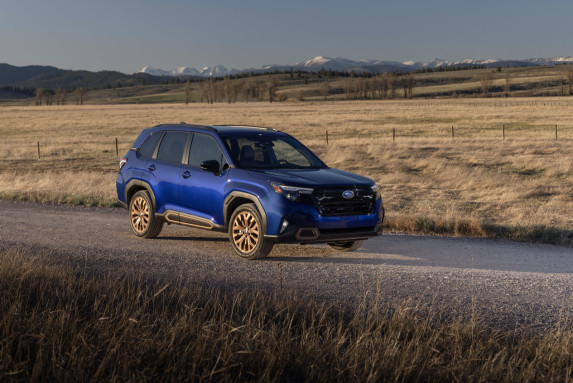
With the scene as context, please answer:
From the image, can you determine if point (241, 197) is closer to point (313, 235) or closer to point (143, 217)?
point (313, 235)

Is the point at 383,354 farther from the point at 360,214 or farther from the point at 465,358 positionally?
the point at 360,214

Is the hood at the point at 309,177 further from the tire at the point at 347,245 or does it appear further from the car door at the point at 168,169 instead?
the car door at the point at 168,169

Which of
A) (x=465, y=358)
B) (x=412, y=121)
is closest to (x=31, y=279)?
(x=465, y=358)

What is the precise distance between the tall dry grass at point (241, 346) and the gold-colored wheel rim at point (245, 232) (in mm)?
3016

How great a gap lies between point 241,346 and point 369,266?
454 cm

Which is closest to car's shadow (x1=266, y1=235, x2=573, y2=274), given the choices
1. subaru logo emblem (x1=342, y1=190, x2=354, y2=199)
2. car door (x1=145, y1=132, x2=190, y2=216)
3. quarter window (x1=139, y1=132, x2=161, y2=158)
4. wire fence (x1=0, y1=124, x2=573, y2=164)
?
subaru logo emblem (x1=342, y1=190, x2=354, y2=199)

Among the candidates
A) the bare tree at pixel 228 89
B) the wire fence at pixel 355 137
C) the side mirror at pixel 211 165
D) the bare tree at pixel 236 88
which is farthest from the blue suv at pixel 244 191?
the bare tree at pixel 236 88

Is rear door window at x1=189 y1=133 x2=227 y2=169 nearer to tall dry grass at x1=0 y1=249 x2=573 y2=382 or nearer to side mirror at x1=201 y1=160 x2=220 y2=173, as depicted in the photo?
side mirror at x1=201 y1=160 x2=220 y2=173

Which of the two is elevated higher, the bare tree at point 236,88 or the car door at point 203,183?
the bare tree at point 236,88

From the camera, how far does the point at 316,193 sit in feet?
29.7

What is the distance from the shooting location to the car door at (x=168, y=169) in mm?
10555

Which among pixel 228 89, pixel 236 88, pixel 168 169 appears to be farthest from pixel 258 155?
pixel 228 89

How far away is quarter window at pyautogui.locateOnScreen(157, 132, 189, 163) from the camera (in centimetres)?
A: 1071

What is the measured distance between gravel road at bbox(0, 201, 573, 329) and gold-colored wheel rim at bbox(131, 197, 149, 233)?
244 millimetres
